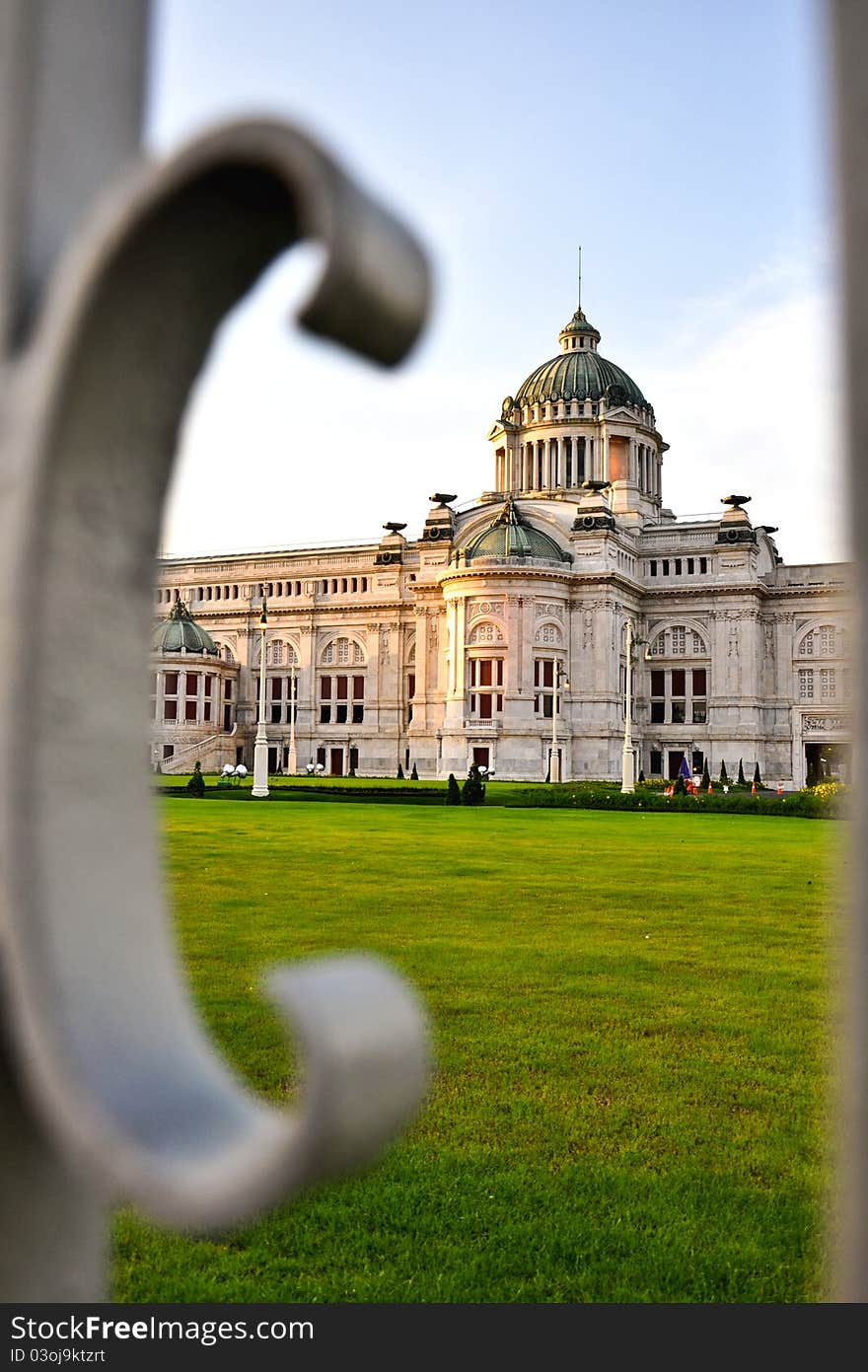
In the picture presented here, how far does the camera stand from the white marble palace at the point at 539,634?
186 feet

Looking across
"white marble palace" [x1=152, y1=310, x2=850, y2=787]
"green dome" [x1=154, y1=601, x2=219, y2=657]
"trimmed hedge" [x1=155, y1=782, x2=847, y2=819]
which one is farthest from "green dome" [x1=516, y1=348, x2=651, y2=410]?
"trimmed hedge" [x1=155, y1=782, x2=847, y2=819]

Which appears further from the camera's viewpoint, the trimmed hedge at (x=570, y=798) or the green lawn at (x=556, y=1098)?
the trimmed hedge at (x=570, y=798)

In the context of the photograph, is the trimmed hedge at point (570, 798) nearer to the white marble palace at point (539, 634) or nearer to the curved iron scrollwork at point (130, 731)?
the white marble palace at point (539, 634)

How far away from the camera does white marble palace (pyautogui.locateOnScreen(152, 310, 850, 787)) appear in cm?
5656

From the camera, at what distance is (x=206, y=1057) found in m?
1.09

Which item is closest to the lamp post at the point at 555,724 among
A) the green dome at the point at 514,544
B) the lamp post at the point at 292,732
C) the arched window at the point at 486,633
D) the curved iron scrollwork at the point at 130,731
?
the arched window at the point at 486,633

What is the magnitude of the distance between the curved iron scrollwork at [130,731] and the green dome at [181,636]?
6369cm

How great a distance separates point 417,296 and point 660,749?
62457mm

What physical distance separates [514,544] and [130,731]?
56.8 metres

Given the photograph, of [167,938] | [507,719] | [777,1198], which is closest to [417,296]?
[167,938]

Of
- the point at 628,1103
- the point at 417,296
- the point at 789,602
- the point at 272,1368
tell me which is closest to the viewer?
the point at 417,296

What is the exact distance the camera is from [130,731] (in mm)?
1169

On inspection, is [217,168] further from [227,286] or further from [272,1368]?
[272,1368]

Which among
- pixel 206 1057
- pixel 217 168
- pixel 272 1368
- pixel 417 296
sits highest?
pixel 217 168
